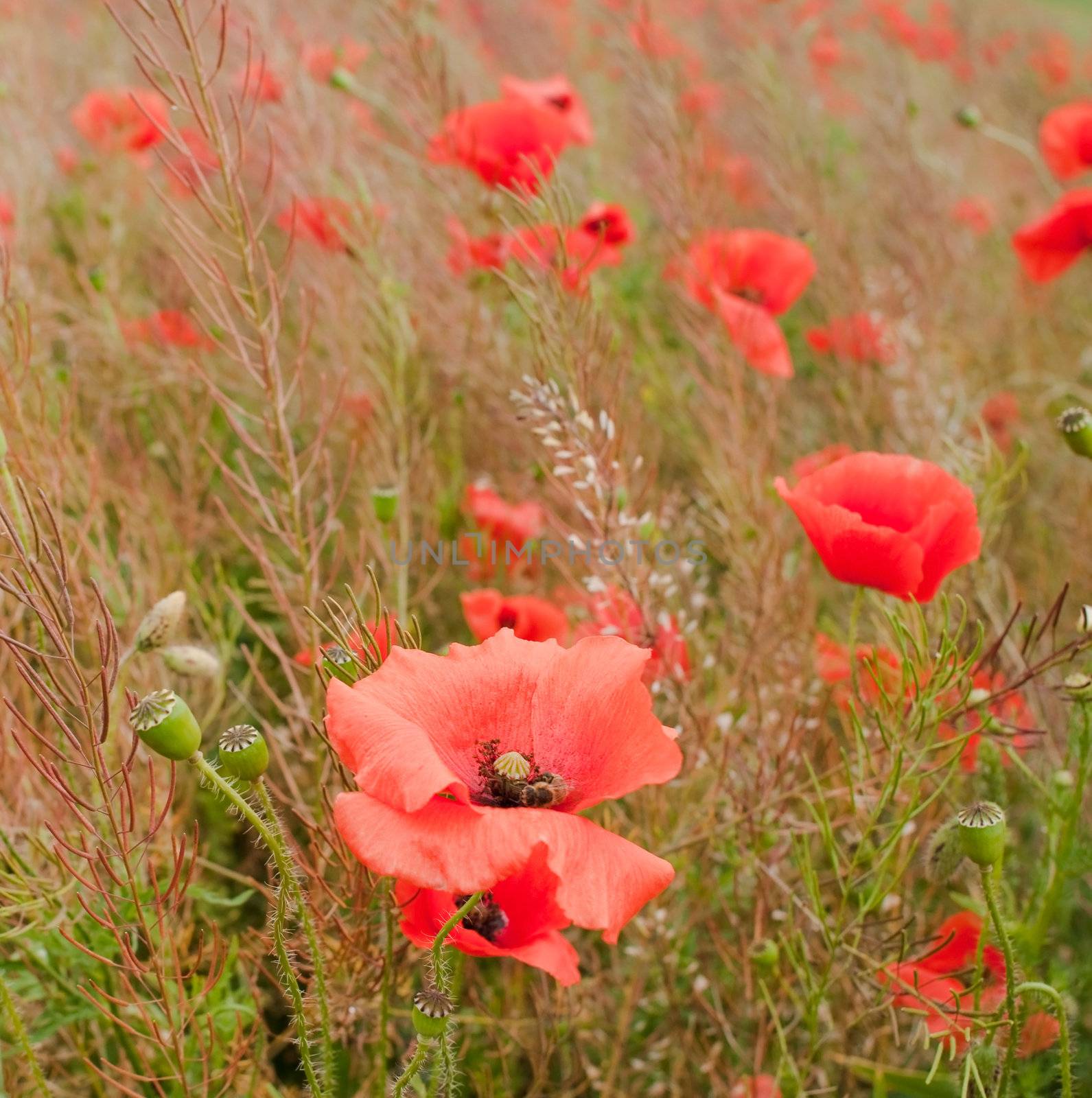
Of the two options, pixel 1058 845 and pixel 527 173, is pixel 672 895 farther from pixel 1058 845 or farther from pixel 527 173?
pixel 527 173

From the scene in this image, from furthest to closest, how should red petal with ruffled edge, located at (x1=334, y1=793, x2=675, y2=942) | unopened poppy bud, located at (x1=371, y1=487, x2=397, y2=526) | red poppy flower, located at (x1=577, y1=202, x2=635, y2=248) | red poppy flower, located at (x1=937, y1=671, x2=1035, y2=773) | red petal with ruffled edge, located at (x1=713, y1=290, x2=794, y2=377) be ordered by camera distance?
red poppy flower, located at (x1=577, y1=202, x2=635, y2=248)
red petal with ruffled edge, located at (x1=713, y1=290, x2=794, y2=377)
unopened poppy bud, located at (x1=371, y1=487, x2=397, y2=526)
red poppy flower, located at (x1=937, y1=671, x2=1035, y2=773)
red petal with ruffled edge, located at (x1=334, y1=793, x2=675, y2=942)

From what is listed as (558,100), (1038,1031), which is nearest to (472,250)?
(558,100)

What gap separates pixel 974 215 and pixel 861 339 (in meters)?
1.67

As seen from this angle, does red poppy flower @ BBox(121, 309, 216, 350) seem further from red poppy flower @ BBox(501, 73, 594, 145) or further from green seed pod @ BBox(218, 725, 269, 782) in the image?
green seed pod @ BBox(218, 725, 269, 782)

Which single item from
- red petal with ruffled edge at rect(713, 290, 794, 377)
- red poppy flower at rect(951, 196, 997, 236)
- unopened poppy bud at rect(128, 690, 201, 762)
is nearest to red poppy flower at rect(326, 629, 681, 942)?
unopened poppy bud at rect(128, 690, 201, 762)

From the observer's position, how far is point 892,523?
113 centimetres

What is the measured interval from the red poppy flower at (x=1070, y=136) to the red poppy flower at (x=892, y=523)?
1.60 metres

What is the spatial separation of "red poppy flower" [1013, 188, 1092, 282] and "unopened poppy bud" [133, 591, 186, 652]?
1740 millimetres

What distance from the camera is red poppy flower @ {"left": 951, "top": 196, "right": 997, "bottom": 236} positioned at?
3406 mm

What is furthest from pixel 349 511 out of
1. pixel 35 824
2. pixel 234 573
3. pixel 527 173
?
pixel 35 824

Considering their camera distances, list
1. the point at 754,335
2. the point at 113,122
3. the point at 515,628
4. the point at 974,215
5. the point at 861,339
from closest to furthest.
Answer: the point at 515,628, the point at 754,335, the point at 861,339, the point at 113,122, the point at 974,215

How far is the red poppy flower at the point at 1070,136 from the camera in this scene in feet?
7.50

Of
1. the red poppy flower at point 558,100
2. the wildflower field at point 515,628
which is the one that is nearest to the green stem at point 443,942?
the wildflower field at point 515,628

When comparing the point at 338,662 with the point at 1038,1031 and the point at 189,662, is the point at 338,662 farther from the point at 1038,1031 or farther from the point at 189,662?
the point at 1038,1031
